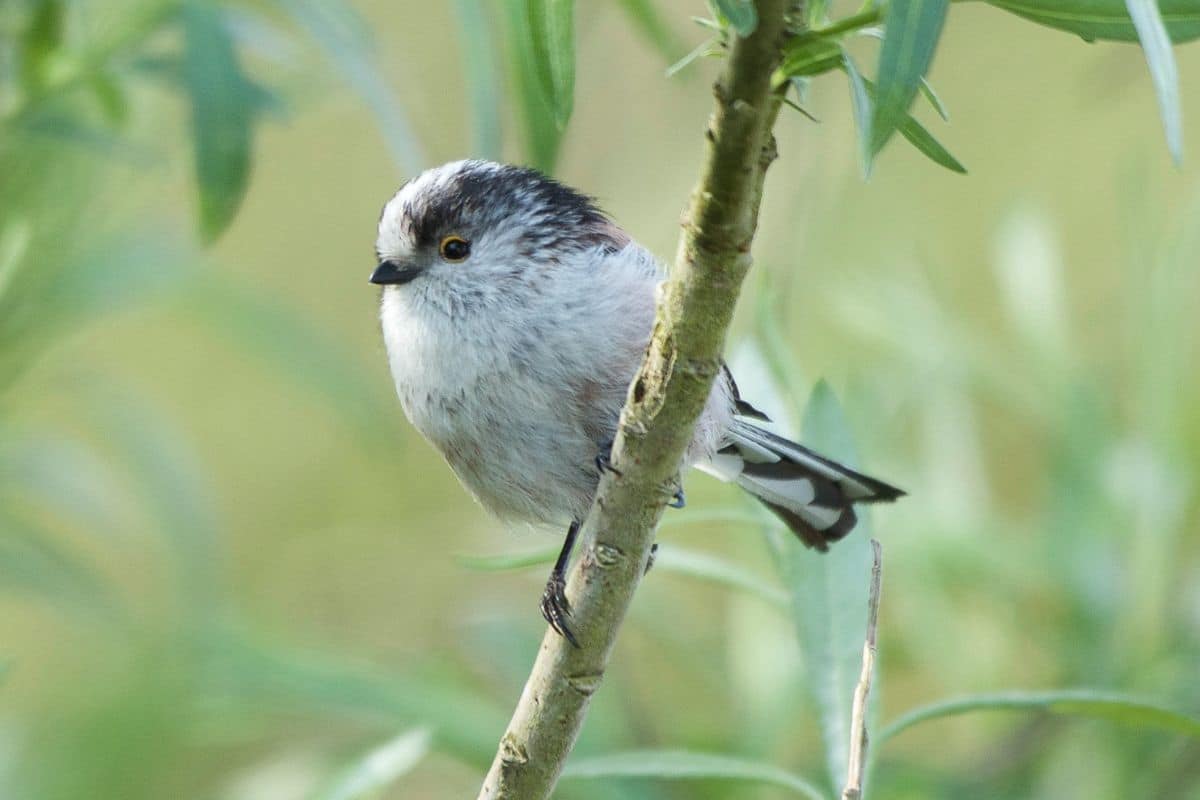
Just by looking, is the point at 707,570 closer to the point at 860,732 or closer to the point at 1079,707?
the point at 1079,707

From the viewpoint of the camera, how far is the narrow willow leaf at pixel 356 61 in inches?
70.8

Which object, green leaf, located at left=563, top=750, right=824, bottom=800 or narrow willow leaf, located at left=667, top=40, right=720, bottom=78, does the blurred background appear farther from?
narrow willow leaf, located at left=667, top=40, right=720, bottom=78

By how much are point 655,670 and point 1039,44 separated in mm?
2288

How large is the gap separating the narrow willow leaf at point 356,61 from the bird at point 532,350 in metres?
0.05

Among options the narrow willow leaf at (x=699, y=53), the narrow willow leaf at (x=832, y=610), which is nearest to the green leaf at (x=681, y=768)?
the narrow willow leaf at (x=832, y=610)

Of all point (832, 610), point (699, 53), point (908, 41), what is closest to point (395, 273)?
point (832, 610)

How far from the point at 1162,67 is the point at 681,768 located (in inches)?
32.4

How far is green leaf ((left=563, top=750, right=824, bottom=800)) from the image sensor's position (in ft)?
4.50

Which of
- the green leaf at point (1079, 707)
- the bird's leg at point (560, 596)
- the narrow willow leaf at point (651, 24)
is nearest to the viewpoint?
the bird's leg at point (560, 596)

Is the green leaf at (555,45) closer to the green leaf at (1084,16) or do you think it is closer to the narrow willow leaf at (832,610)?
the green leaf at (1084,16)

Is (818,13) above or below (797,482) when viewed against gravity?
below

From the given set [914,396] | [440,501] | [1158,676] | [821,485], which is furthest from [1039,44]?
[821,485]

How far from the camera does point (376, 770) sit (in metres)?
1.56

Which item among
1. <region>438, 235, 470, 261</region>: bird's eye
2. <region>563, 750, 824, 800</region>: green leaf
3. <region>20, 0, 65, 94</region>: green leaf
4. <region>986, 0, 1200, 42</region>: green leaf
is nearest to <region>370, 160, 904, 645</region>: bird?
<region>438, 235, 470, 261</region>: bird's eye
